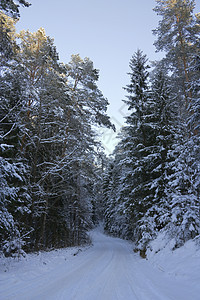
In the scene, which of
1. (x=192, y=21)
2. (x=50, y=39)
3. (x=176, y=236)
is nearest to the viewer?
(x=176, y=236)

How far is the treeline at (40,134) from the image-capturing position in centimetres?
762

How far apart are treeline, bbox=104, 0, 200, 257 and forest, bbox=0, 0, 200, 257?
67 millimetres

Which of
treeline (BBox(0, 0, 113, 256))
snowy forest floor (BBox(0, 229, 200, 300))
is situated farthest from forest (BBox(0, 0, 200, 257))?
A: snowy forest floor (BBox(0, 229, 200, 300))

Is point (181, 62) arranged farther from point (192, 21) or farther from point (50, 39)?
point (50, 39)

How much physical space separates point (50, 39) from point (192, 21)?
11.9 m

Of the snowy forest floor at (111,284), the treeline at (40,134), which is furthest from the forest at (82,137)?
the snowy forest floor at (111,284)

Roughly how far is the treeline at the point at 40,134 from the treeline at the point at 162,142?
10.8 ft

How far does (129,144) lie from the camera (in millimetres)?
13930

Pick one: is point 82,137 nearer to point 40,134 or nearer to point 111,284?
point 40,134

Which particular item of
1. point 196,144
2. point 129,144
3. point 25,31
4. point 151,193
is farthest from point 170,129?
point 25,31

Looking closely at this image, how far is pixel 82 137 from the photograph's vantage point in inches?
546

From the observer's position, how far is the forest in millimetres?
7699

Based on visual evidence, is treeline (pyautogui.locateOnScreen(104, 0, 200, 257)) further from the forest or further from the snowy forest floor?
the snowy forest floor

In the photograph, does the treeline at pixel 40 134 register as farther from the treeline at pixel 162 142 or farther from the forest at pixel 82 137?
the treeline at pixel 162 142
